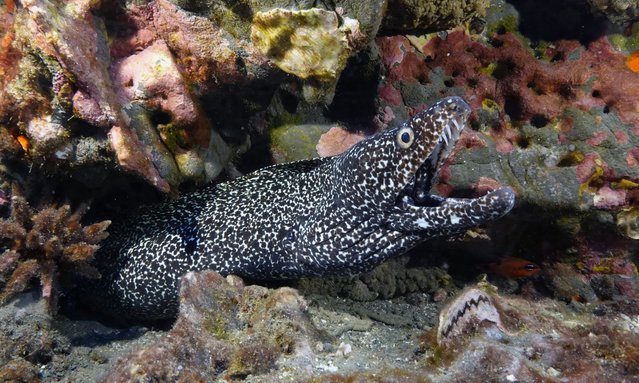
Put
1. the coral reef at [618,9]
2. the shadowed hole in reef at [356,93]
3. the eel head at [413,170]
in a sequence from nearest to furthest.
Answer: the eel head at [413,170] < the shadowed hole in reef at [356,93] < the coral reef at [618,9]

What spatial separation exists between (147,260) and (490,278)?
14.1 feet

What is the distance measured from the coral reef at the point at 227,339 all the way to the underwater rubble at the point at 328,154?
0.01 meters

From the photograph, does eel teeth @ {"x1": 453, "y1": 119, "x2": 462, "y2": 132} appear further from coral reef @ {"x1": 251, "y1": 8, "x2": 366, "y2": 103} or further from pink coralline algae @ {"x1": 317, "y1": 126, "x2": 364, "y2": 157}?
pink coralline algae @ {"x1": 317, "y1": 126, "x2": 364, "y2": 157}

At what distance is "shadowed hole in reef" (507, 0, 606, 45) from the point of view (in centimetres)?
559

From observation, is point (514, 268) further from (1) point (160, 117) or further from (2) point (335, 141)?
(1) point (160, 117)

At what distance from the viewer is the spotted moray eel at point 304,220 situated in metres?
3.39

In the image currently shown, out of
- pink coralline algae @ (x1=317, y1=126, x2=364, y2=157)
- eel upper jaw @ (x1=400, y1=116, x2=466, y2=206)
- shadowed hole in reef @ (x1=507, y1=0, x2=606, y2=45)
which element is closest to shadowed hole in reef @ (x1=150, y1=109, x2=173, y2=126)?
pink coralline algae @ (x1=317, y1=126, x2=364, y2=157)

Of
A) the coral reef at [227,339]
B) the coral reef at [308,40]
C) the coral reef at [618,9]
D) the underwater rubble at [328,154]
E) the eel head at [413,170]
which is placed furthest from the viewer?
the coral reef at [618,9]

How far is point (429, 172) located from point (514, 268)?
2.55m

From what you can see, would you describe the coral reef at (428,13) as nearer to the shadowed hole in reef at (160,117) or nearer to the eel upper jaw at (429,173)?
the eel upper jaw at (429,173)

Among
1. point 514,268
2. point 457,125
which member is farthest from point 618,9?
point 457,125

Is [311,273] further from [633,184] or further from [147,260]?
[633,184]

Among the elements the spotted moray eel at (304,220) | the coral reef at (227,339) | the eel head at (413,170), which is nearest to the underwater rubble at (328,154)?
the coral reef at (227,339)

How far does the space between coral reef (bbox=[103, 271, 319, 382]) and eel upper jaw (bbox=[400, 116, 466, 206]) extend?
4.26ft
